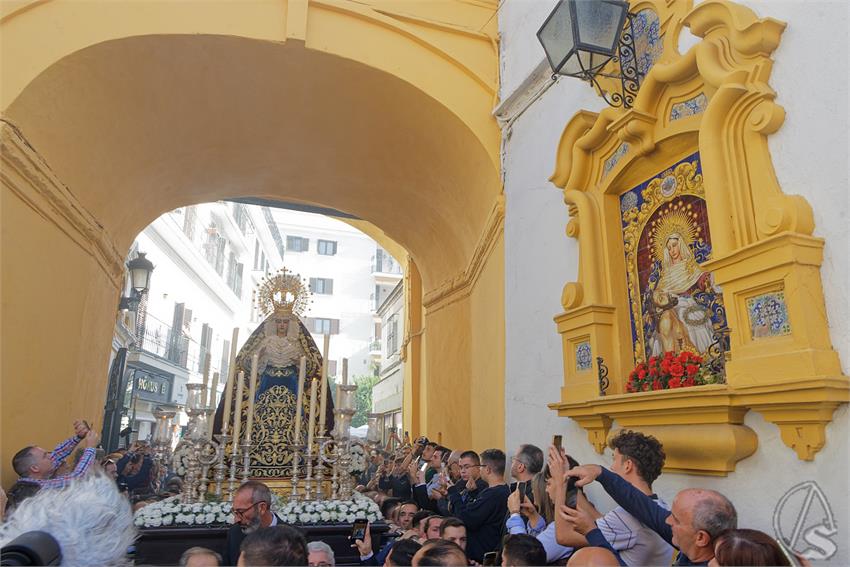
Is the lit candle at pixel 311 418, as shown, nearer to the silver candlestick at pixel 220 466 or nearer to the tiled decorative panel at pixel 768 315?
the silver candlestick at pixel 220 466

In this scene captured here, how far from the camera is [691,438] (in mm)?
3152

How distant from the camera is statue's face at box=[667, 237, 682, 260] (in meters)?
3.70

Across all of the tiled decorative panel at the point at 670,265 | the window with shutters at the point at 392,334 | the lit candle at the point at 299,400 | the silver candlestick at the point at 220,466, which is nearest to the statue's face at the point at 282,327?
the lit candle at the point at 299,400

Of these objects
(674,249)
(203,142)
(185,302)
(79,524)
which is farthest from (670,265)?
(185,302)

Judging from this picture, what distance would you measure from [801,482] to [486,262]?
4591 mm

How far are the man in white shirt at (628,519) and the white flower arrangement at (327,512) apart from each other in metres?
2.45

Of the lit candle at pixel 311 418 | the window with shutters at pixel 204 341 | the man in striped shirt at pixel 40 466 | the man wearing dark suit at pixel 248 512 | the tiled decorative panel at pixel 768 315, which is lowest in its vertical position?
the man wearing dark suit at pixel 248 512

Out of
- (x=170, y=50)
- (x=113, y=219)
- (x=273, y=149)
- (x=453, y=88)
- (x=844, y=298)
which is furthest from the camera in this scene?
(x=273, y=149)

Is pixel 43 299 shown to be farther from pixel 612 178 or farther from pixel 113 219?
pixel 612 178

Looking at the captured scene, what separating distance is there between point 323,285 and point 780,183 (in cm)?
3580

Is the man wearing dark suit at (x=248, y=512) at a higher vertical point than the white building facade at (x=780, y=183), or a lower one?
lower

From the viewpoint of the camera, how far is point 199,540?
4.66 meters

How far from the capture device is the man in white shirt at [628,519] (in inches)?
106

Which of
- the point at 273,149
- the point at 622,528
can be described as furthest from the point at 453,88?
the point at 622,528
